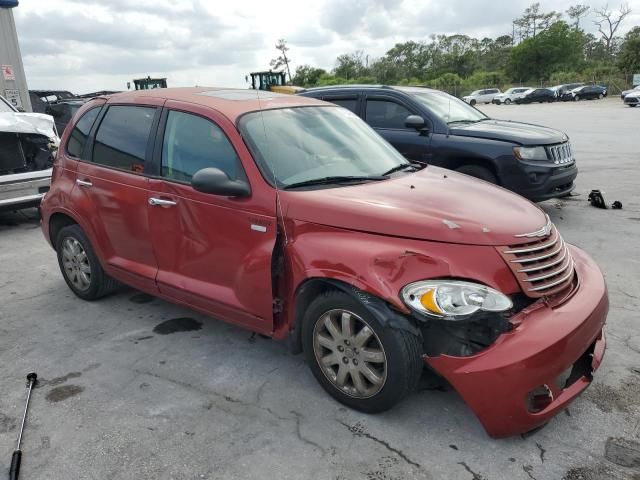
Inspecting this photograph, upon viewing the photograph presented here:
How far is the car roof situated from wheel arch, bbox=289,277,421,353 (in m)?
1.25

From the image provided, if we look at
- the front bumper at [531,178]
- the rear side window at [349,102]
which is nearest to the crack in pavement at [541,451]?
the front bumper at [531,178]

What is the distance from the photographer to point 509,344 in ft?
8.40

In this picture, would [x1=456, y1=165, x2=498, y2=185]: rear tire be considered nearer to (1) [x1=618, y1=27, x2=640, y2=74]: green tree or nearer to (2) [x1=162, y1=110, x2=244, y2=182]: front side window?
(2) [x1=162, y1=110, x2=244, y2=182]: front side window

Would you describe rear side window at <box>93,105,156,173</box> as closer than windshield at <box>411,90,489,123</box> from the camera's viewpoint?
Yes

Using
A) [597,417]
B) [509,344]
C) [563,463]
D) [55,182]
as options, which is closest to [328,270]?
[509,344]

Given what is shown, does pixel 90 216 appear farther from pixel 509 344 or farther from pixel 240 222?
pixel 509 344

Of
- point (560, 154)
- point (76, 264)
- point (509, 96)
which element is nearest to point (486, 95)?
point (509, 96)

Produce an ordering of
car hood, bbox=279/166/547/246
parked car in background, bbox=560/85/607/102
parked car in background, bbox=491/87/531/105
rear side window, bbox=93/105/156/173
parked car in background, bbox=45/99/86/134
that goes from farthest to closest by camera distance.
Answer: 1. parked car in background, bbox=491/87/531/105
2. parked car in background, bbox=560/85/607/102
3. parked car in background, bbox=45/99/86/134
4. rear side window, bbox=93/105/156/173
5. car hood, bbox=279/166/547/246

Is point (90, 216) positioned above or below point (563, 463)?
above

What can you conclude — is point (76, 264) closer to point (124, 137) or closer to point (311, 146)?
point (124, 137)

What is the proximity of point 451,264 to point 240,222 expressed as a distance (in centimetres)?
133

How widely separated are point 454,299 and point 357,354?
2.06ft

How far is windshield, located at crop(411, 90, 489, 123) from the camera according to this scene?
24.3 ft

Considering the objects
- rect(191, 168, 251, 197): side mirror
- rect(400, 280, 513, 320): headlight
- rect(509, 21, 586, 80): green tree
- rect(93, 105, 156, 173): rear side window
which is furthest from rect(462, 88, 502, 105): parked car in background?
rect(400, 280, 513, 320): headlight
